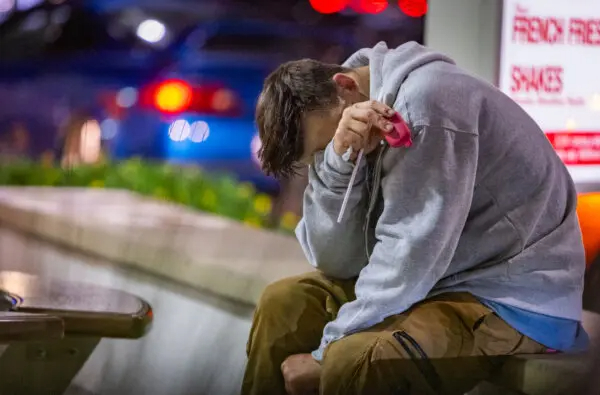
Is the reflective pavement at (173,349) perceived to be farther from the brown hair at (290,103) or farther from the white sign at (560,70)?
the white sign at (560,70)

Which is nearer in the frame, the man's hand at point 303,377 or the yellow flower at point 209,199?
the man's hand at point 303,377

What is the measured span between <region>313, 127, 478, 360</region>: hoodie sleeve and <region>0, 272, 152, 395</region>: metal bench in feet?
1.86

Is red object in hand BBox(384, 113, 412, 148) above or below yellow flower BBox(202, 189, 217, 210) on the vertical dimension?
above

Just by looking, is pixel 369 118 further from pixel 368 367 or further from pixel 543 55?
pixel 543 55

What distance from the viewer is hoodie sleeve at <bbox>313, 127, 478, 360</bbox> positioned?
1768 mm

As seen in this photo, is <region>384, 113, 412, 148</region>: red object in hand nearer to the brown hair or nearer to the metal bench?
the brown hair

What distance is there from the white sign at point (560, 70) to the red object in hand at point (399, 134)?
78 cm

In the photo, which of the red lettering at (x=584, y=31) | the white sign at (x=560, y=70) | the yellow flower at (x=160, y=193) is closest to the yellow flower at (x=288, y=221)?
the yellow flower at (x=160, y=193)

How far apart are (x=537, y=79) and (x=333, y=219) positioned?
834mm

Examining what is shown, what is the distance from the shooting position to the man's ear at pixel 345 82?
1.90 meters

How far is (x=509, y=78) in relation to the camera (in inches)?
96.6

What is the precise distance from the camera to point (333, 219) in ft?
6.47

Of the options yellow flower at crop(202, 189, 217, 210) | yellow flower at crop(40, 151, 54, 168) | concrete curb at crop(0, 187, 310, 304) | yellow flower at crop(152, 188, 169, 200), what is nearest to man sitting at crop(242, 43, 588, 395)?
concrete curb at crop(0, 187, 310, 304)

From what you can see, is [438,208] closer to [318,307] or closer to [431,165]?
[431,165]
